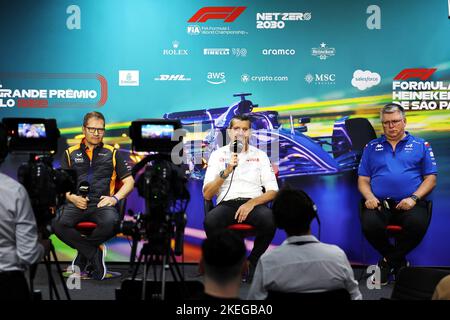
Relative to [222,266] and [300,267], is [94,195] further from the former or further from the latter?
[222,266]

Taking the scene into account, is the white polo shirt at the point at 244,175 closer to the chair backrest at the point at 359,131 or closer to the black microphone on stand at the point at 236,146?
the black microphone on stand at the point at 236,146

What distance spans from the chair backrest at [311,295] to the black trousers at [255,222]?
236cm

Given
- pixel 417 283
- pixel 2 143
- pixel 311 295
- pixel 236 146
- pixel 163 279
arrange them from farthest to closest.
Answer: pixel 236 146 → pixel 163 279 → pixel 2 143 → pixel 417 283 → pixel 311 295

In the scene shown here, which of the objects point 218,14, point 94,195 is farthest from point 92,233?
point 218,14

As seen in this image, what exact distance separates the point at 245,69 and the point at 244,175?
3.60 ft

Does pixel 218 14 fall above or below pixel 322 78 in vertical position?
above

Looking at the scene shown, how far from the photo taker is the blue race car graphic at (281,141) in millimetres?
5648

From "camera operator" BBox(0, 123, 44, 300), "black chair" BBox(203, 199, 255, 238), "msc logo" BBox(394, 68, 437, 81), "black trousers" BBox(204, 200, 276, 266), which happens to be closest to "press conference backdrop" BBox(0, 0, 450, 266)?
"msc logo" BBox(394, 68, 437, 81)

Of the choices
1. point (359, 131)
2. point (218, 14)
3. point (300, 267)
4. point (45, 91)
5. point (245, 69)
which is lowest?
point (300, 267)

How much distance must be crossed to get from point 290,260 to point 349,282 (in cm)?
28

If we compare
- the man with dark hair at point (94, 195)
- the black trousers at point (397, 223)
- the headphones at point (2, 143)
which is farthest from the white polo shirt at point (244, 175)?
the headphones at point (2, 143)

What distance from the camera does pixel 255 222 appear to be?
4.89 m

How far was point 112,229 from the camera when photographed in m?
4.91
